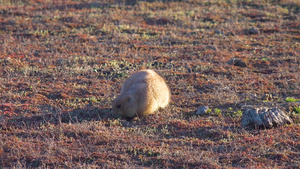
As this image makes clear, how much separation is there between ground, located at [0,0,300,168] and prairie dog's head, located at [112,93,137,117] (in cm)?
25

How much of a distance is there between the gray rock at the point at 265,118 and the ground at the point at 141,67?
16 centimetres

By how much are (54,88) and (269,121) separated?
6.17 m

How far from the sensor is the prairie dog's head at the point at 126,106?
9.01 meters

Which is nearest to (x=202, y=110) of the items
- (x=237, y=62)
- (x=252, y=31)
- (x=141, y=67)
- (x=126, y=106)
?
(x=126, y=106)

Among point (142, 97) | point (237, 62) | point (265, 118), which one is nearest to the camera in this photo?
point (265, 118)

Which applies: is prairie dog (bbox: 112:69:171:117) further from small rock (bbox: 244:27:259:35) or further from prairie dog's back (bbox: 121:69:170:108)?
small rock (bbox: 244:27:259:35)

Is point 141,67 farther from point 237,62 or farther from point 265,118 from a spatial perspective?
point 265,118

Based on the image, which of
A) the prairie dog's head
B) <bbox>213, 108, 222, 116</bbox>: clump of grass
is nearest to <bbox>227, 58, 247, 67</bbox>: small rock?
<bbox>213, 108, 222, 116</bbox>: clump of grass

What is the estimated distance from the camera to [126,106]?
901 centimetres

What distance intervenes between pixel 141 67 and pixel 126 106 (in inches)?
183

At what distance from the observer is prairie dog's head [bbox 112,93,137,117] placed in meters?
9.01

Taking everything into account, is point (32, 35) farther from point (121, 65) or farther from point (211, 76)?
point (211, 76)

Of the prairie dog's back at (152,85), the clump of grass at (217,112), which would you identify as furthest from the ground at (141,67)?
the prairie dog's back at (152,85)

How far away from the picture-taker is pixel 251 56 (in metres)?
15.3
